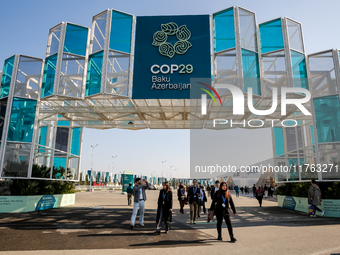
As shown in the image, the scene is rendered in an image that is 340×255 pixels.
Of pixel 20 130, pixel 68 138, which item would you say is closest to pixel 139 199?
pixel 20 130

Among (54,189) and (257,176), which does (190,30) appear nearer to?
(54,189)

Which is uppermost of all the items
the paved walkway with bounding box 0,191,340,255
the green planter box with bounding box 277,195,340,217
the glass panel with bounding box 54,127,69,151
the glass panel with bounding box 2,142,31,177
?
the glass panel with bounding box 54,127,69,151

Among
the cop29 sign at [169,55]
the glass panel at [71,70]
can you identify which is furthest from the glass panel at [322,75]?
the glass panel at [71,70]

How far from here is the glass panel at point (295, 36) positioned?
16.1 metres

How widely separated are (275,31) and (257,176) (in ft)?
168

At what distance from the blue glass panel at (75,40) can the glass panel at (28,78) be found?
2.18 metres

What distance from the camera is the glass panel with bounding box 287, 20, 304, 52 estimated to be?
16125 mm

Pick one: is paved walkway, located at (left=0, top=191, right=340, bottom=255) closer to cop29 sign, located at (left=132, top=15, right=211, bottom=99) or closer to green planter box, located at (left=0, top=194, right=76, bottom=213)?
green planter box, located at (left=0, top=194, right=76, bottom=213)

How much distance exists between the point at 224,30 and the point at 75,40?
30.6 feet

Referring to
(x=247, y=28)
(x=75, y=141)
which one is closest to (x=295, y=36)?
(x=247, y=28)

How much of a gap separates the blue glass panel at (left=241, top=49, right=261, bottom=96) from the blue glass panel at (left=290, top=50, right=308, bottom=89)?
217 centimetres

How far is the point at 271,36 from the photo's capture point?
1609 centimetres

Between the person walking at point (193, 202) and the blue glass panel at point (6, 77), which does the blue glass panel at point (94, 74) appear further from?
the person walking at point (193, 202)

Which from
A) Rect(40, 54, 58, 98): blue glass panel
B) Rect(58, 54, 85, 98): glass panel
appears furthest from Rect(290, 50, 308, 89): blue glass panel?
Rect(40, 54, 58, 98): blue glass panel
